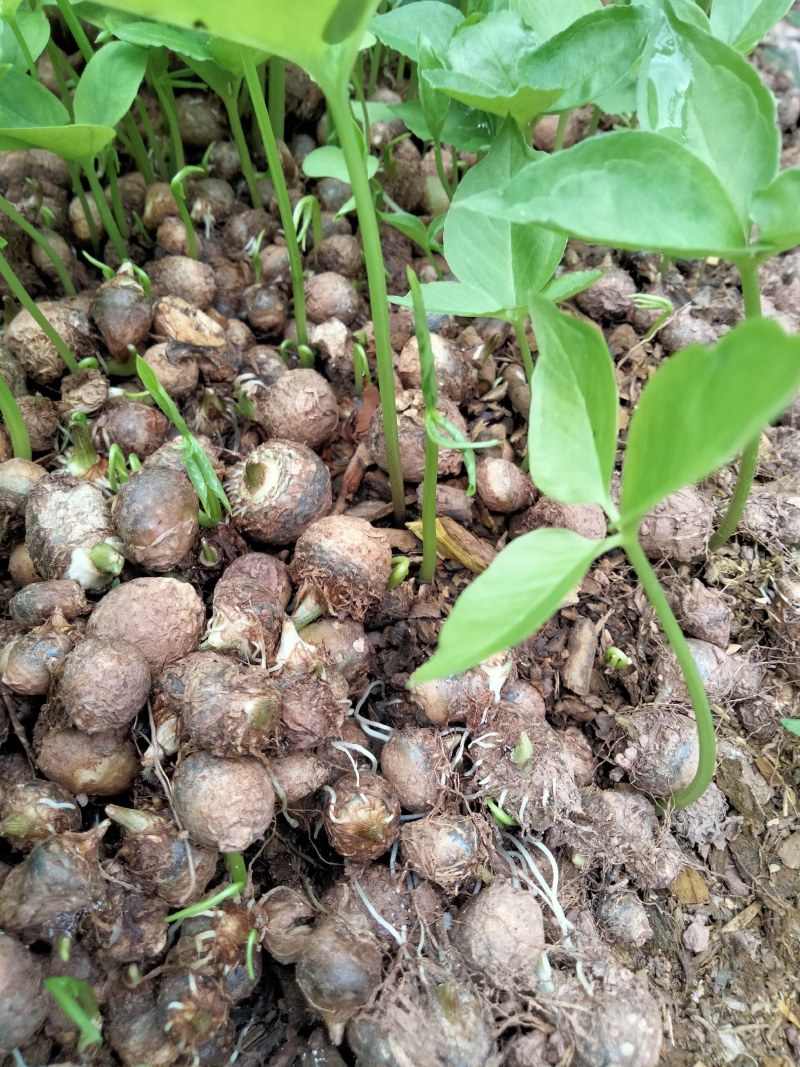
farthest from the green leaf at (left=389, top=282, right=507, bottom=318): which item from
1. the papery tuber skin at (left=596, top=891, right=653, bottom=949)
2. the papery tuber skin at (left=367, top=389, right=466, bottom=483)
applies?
the papery tuber skin at (left=596, top=891, right=653, bottom=949)

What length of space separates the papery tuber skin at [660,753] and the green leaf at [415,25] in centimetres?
82

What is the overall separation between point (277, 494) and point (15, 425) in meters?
0.35

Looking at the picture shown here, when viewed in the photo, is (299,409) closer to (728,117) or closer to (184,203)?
(184,203)

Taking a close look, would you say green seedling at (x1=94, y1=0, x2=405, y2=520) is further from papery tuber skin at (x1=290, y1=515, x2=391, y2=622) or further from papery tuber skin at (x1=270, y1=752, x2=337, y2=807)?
papery tuber skin at (x1=270, y1=752, x2=337, y2=807)

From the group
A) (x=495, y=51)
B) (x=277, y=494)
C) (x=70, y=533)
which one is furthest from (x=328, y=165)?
(x=70, y=533)

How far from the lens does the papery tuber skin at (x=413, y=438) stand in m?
0.88

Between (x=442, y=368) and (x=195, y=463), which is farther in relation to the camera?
(x=442, y=368)

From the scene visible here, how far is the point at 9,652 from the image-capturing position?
2.27 ft

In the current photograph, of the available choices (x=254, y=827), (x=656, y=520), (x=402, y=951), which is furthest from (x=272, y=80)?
(x=402, y=951)

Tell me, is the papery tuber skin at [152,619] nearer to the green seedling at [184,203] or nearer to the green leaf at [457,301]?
the green leaf at [457,301]

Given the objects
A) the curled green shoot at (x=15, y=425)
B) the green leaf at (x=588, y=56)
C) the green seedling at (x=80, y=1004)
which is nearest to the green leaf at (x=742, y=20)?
Answer: the green leaf at (x=588, y=56)

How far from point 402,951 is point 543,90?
830mm

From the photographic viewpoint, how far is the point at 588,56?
30.2 inches

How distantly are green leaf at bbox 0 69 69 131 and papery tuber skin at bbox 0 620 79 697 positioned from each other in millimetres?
641
